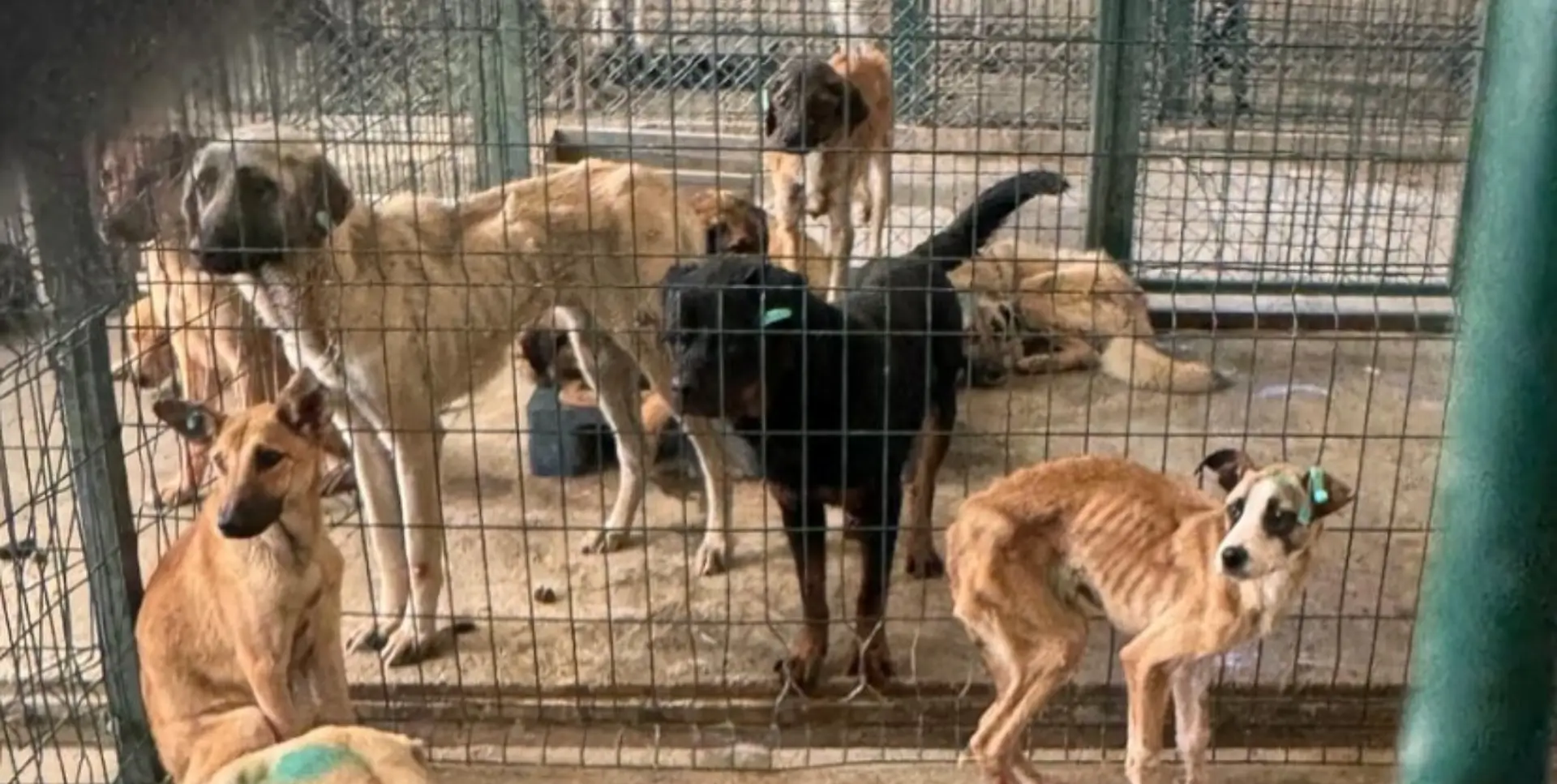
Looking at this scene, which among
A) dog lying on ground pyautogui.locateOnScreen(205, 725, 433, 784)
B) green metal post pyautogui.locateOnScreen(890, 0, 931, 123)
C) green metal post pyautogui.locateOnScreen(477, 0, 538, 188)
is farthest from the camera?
green metal post pyautogui.locateOnScreen(890, 0, 931, 123)

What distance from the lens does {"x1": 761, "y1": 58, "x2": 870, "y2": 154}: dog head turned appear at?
475 cm

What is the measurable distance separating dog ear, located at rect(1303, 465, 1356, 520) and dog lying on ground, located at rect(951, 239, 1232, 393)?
243cm

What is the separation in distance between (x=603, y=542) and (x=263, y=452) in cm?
149

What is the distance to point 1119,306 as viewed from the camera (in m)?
5.27

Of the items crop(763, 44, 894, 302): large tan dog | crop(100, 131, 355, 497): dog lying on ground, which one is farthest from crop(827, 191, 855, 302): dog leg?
crop(100, 131, 355, 497): dog lying on ground

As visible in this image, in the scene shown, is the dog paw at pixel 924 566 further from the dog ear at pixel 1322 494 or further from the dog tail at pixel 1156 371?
the dog ear at pixel 1322 494

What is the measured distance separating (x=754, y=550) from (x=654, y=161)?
8.82 ft

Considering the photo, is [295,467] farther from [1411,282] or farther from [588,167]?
[1411,282]

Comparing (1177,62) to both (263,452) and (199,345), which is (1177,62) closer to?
(199,345)

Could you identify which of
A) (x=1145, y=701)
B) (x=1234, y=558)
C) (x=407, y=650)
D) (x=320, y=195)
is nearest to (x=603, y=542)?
(x=407, y=650)

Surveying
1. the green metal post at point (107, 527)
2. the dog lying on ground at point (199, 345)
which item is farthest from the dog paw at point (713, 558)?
the green metal post at point (107, 527)

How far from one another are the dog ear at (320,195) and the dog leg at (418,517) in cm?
43

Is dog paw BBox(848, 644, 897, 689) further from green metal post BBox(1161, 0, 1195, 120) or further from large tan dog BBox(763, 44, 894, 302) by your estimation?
green metal post BBox(1161, 0, 1195, 120)

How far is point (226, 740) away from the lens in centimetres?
292
